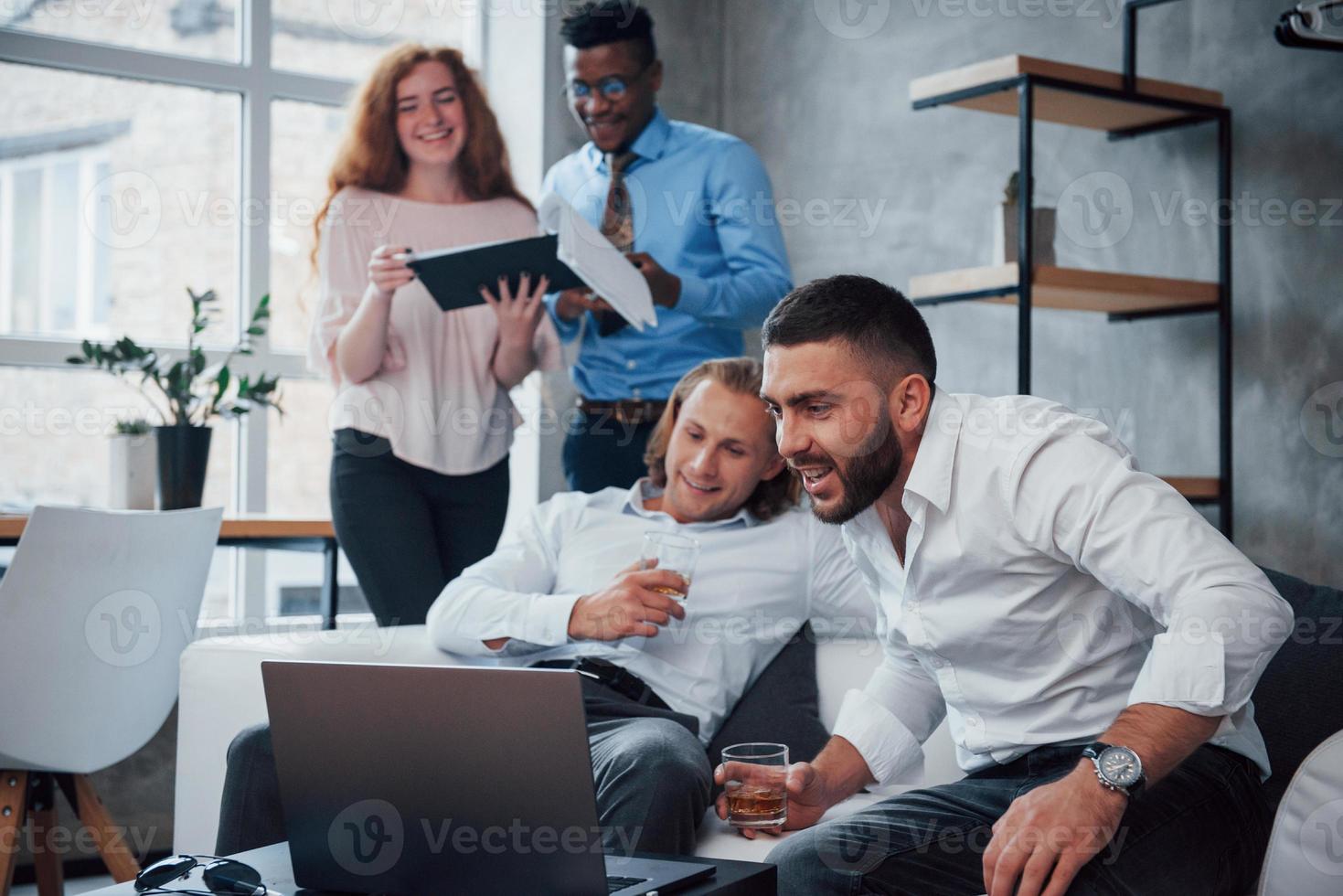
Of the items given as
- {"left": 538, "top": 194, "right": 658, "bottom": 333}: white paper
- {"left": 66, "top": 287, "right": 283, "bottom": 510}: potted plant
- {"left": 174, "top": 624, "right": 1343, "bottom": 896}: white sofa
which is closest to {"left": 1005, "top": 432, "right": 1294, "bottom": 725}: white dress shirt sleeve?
{"left": 174, "top": 624, "right": 1343, "bottom": 896}: white sofa

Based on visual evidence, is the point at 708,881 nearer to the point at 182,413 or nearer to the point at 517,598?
the point at 517,598

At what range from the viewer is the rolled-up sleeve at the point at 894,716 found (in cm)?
170

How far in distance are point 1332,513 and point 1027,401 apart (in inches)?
63.4

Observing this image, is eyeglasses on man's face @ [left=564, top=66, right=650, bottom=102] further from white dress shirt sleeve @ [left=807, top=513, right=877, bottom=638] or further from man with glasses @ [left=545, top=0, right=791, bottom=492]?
white dress shirt sleeve @ [left=807, top=513, right=877, bottom=638]

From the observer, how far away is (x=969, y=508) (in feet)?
4.86

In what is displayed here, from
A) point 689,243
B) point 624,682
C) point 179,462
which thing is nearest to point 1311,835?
point 624,682

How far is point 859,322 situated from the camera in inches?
60.4

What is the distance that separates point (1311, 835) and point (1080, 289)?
1695 millimetres

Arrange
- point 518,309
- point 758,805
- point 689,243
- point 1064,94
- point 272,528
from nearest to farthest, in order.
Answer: point 758,805
point 518,309
point 689,243
point 272,528
point 1064,94

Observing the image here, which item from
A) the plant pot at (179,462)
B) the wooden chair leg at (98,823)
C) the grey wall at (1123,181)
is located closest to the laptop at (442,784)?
the wooden chair leg at (98,823)

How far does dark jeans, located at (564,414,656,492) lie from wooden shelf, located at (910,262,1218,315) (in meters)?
0.84

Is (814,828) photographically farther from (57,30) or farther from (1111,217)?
(57,30)

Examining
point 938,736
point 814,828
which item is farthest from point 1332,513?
point 814,828

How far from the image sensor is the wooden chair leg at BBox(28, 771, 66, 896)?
2.50m
